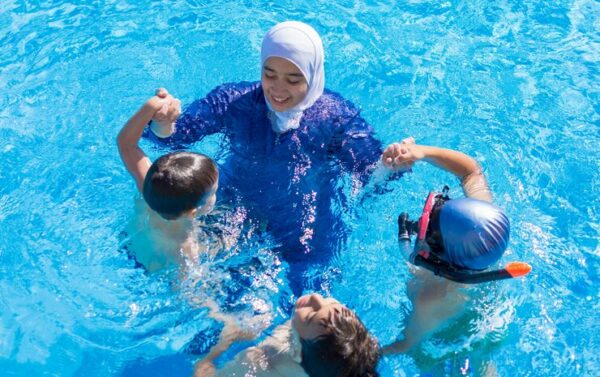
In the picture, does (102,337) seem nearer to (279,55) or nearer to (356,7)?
(279,55)

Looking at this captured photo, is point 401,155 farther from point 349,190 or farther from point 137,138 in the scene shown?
point 137,138

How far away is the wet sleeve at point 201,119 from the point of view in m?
3.93

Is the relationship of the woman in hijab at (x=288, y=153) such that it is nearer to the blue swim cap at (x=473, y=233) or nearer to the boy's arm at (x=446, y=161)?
the boy's arm at (x=446, y=161)

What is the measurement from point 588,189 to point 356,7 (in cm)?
291

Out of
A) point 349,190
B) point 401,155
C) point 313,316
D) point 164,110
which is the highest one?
point 164,110

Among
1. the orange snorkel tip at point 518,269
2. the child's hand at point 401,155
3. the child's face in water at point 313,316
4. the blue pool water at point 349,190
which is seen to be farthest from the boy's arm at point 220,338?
the orange snorkel tip at point 518,269

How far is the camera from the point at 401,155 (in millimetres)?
3561

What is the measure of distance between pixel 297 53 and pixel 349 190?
1.15 m

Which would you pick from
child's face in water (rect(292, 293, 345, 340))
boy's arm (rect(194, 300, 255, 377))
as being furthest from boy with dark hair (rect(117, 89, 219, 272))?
child's face in water (rect(292, 293, 345, 340))

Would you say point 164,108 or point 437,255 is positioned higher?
point 164,108

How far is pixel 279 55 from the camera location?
356 centimetres

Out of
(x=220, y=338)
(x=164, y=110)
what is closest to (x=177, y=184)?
(x=164, y=110)

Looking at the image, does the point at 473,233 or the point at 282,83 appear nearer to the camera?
the point at 473,233

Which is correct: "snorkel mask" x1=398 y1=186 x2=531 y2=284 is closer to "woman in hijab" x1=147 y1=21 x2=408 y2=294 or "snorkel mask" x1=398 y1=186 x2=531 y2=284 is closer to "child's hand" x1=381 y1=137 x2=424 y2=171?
"child's hand" x1=381 y1=137 x2=424 y2=171
